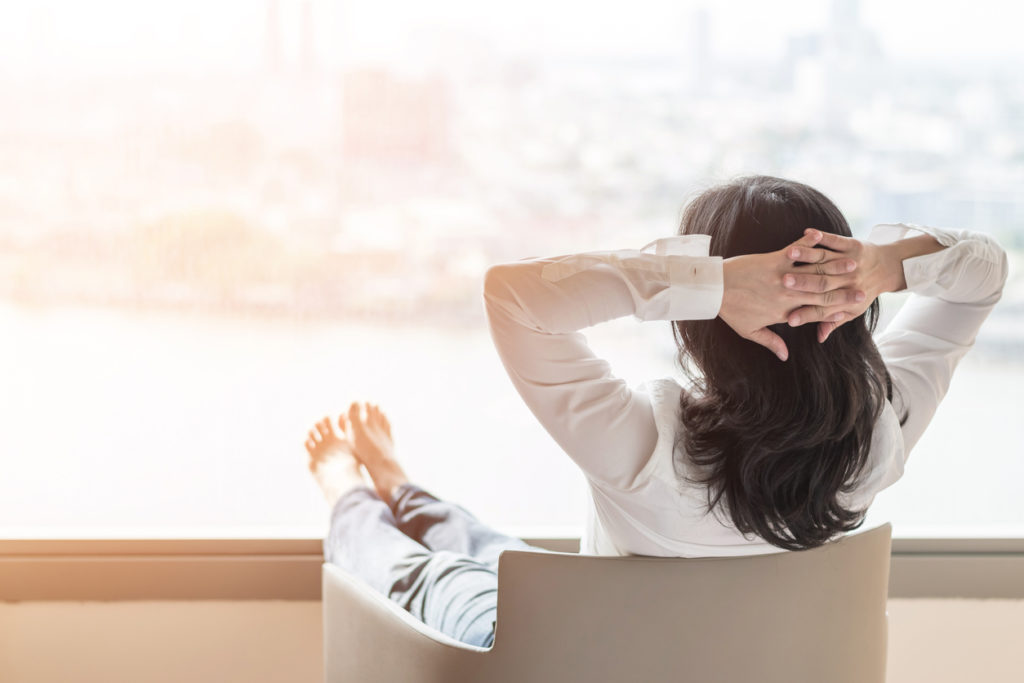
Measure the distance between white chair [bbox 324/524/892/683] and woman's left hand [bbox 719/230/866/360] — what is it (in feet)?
0.92

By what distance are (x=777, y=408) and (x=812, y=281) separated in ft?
0.53

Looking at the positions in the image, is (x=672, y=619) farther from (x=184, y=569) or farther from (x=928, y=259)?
(x=184, y=569)

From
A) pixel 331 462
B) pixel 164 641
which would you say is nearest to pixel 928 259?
pixel 331 462

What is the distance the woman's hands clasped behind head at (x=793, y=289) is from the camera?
1.05 meters

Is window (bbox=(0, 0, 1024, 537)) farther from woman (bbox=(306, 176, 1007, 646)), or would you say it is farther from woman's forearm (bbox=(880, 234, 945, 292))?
woman (bbox=(306, 176, 1007, 646))

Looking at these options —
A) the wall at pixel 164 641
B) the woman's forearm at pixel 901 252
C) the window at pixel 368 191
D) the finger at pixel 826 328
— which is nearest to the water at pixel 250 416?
the window at pixel 368 191

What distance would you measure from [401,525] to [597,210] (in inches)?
29.5

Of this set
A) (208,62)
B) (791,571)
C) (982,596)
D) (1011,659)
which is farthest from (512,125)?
(1011,659)

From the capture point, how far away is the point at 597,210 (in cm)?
181

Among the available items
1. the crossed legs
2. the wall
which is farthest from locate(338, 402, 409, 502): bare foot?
the wall

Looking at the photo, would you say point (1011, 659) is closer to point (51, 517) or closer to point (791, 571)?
point (791, 571)

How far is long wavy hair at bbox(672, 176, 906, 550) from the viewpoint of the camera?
1.08 m

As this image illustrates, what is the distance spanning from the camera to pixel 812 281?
1.06 metres

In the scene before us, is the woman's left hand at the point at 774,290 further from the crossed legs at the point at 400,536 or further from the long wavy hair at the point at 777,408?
the crossed legs at the point at 400,536
